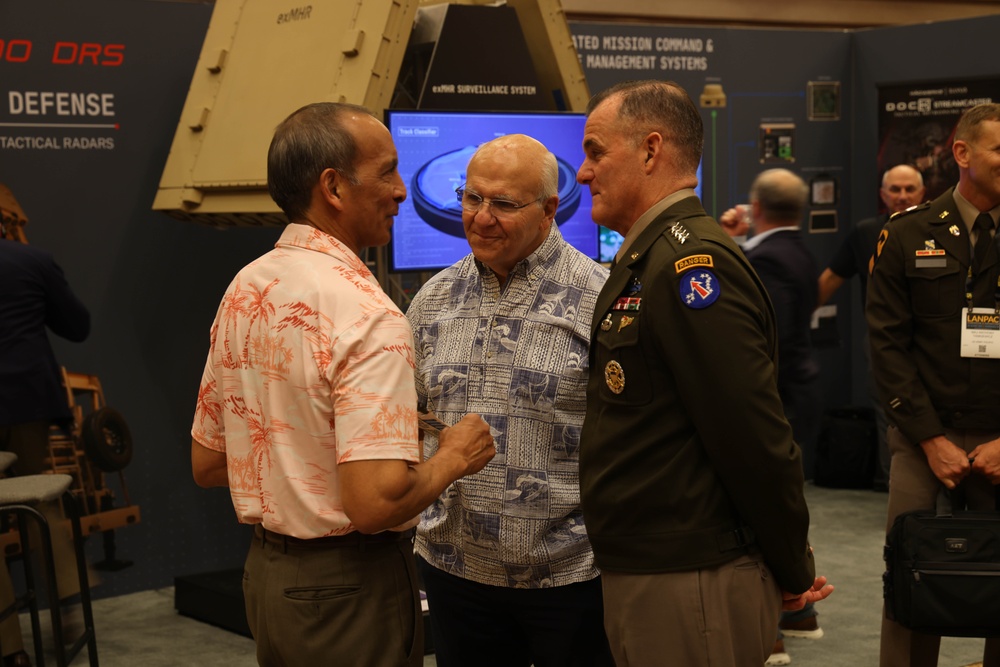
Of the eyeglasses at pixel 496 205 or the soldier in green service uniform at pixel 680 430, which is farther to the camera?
the eyeglasses at pixel 496 205

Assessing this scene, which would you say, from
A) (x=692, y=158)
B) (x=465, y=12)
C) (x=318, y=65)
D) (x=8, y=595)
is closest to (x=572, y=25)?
(x=465, y=12)

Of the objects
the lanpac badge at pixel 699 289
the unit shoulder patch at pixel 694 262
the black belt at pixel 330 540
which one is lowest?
the black belt at pixel 330 540

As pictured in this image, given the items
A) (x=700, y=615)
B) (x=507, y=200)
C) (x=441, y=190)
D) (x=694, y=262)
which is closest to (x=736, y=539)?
(x=700, y=615)

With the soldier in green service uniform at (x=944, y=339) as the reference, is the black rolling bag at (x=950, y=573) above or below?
below

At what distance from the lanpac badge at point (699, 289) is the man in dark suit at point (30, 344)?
10.8 feet

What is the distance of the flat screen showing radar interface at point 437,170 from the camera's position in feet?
13.8

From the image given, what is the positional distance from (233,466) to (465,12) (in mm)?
2819

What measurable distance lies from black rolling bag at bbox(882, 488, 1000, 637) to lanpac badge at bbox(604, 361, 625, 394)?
1655mm

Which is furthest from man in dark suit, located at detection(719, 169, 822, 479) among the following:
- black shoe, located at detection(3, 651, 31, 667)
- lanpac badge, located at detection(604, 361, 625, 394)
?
black shoe, located at detection(3, 651, 31, 667)

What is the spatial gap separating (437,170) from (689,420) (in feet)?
8.06

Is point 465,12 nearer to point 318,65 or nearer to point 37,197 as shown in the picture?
point 318,65

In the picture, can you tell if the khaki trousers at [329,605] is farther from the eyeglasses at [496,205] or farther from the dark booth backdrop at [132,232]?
the dark booth backdrop at [132,232]

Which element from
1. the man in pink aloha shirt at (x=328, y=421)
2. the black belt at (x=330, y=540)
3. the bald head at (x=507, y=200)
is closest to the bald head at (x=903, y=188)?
the bald head at (x=507, y=200)

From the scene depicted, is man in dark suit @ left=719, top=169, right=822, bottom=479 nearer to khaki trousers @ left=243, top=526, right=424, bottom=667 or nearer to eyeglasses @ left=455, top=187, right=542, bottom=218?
eyeglasses @ left=455, top=187, right=542, bottom=218
